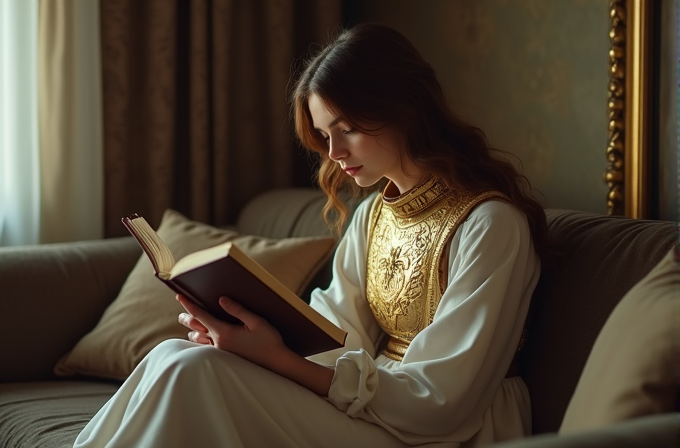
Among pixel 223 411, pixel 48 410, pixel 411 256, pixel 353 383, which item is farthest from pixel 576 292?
pixel 48 410

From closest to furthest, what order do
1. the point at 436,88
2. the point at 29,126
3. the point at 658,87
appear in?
the point at 436,88 → the point at 658,87 → the point at 29,126

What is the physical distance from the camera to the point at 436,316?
1558mm

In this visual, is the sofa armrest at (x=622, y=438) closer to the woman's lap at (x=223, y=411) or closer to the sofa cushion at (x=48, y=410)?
the woman's lap at (x=223, y=411)

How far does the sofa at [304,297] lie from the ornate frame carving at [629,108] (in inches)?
9.5

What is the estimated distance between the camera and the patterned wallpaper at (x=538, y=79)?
2109mm

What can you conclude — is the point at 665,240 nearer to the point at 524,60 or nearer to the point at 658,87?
the point at 658,87

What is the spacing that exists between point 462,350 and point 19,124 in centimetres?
191

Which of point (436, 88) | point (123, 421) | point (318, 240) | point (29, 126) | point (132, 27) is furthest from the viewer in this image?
point (132, 27)

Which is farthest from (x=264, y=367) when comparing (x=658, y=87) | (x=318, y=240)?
(x=658, y=87)

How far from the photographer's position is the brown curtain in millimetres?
2957

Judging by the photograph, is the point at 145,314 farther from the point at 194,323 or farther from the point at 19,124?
the point at 19,124

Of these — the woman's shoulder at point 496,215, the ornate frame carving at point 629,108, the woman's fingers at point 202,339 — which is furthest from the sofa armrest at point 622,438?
the ornate frame carving at point 629,108

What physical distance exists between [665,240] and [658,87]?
21.5 inches

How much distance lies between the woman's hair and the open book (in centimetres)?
46
